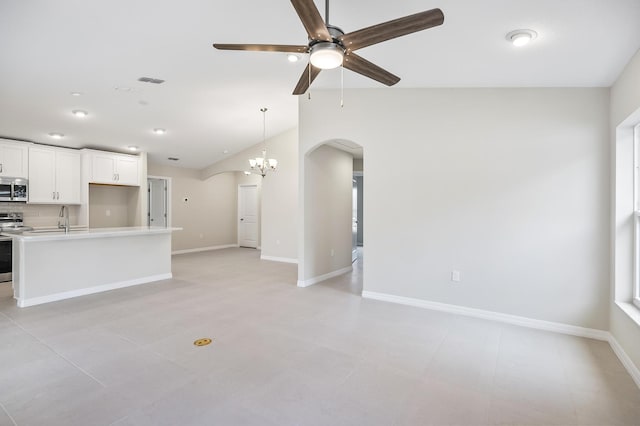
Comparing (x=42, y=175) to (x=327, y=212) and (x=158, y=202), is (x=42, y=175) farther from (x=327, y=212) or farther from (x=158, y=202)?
(x=327, y=212)

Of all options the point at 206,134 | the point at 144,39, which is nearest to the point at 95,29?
the point at 144,39

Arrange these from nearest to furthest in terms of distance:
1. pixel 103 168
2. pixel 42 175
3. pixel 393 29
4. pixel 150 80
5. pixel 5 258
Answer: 1. pixel 393 29
2. pixel 150 80
3. pixel 5 258
4. pixel 42 175
5. pixel 103 168

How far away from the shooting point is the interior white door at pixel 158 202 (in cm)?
895

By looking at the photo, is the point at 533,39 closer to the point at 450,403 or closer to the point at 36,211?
the point at 450,403

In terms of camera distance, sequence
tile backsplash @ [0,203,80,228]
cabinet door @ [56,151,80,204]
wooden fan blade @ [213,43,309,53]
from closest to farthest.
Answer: wooden fan blade @ [213,43,309,53] < tile backsplash @ [0,203,80,228] < cabinet door @ [56,151,80,204]

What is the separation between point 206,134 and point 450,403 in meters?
6.67

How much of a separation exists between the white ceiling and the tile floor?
267 centimetres

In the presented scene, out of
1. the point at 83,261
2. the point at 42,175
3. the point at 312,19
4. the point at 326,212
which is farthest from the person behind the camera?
the point at 42,175

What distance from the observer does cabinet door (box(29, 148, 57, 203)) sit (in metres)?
6.23

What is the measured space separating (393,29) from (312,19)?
1.67 feet

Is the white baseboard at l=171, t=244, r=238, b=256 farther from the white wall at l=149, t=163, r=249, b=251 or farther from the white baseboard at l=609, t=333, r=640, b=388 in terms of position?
the white baseboard at l=609, t=333, r=640, b=388

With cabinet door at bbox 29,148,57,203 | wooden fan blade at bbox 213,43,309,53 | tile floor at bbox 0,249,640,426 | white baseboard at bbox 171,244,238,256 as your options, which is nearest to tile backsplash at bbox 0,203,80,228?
cabinet door at bbox 29,148,57,203

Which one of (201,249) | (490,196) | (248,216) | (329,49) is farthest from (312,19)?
(248,216)

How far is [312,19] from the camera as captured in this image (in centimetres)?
186
